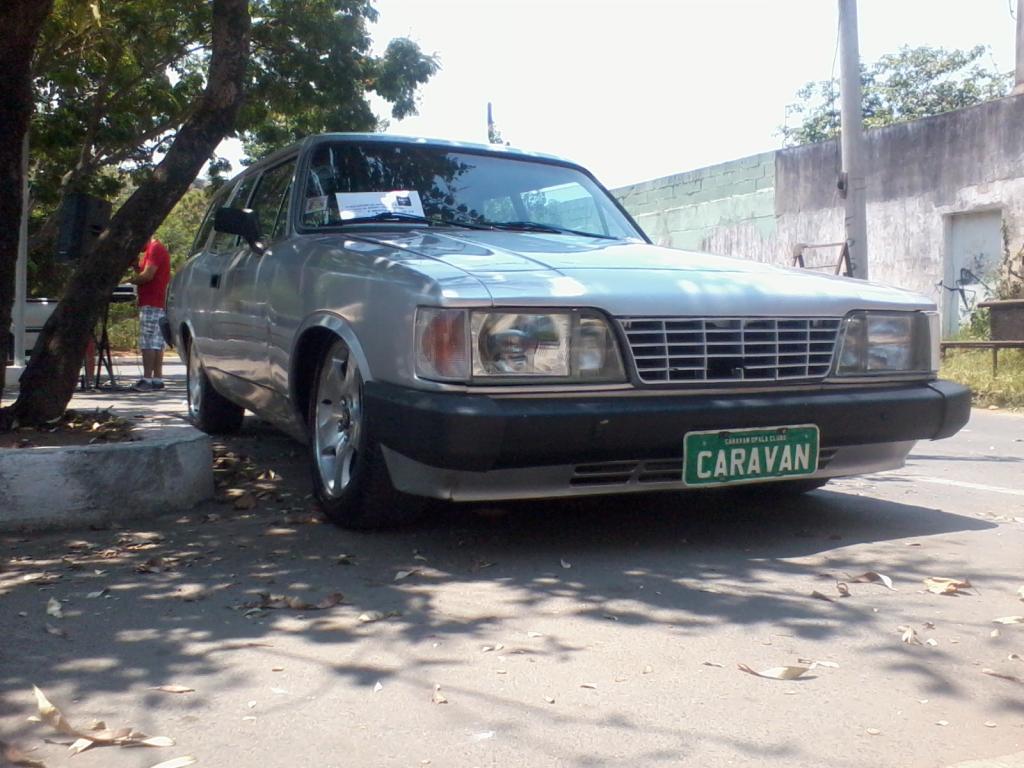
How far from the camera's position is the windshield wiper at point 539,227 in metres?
5.43

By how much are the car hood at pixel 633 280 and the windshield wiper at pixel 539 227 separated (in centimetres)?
37

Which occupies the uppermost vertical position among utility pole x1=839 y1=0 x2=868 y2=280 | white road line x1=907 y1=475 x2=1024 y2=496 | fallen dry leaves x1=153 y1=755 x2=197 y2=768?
utility pole x1=839 y1=0 x2=868 y2=280

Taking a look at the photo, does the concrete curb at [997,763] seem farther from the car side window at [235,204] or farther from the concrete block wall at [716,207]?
the concrete block wall at [716,207]

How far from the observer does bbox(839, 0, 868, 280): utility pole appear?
10.3m

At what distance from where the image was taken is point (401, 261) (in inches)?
169

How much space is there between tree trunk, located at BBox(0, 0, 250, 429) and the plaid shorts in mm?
5503

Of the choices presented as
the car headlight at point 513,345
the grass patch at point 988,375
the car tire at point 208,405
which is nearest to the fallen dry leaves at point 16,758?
the car headlight at point 513,345

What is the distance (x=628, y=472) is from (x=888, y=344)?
1236 millimetres

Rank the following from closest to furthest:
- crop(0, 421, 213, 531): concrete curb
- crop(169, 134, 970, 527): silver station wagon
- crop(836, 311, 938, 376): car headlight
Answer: crop(169, 134, 970, 527): silver station wagon < crop(836, 311, 938, 376): car headlight < crop(0, 421, 213, 531): concrete curb

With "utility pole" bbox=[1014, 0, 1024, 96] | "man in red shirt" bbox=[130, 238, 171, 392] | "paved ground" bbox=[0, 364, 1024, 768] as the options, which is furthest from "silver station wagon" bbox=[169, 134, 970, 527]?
"utility pole" bbox=[1014, 0, 1024, 96]

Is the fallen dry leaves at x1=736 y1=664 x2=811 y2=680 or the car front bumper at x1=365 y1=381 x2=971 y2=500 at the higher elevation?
the car front bumper at x1=365 y1=381 x2=971 y2=500

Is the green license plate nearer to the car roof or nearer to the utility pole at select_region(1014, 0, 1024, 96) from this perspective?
the car roof

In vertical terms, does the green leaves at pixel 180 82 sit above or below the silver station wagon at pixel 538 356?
above

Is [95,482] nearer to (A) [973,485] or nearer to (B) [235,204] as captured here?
(B) [235,204]
